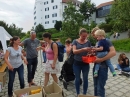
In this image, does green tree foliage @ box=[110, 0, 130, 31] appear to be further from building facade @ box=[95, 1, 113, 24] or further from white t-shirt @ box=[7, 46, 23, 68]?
building facade @ box=[95, 1, 113, 24]

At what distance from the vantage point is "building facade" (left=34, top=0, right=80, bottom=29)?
59500 mm

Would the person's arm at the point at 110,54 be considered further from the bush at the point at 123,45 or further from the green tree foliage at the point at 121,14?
the green tree foliage at the point at 121,14

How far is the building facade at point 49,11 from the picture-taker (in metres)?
59.5

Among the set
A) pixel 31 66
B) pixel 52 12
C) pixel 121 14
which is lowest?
pixel 31 66

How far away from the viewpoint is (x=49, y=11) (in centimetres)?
6256

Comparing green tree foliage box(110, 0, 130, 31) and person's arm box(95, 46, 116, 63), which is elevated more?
green tree foliage box(110, 0, 130, 31)

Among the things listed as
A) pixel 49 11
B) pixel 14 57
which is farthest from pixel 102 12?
pixel 14 57

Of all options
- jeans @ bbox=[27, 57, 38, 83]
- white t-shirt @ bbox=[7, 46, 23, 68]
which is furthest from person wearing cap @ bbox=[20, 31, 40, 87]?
white t-shirt @ bbox=[7, 46, 23, 68]

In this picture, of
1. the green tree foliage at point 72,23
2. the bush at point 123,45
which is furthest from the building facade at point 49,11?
the bush at point 123,45

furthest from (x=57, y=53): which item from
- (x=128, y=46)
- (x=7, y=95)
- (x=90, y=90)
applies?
(x=128, y=46)

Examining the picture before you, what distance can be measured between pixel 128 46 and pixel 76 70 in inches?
555

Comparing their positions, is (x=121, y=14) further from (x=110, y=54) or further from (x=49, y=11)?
(x=49, y=11)

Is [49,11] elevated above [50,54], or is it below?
above

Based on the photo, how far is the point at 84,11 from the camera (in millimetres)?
52969
